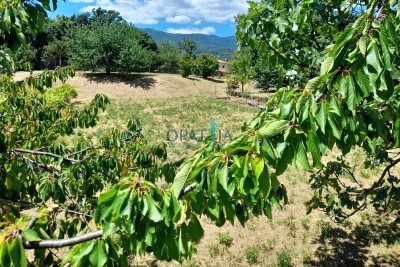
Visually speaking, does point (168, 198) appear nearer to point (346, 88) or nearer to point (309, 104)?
point (309, 104)

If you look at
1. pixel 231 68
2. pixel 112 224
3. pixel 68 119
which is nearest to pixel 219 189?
pixel 112 224

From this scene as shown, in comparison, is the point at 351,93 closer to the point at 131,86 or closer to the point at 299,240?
the point at 299,240

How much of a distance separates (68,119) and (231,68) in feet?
143

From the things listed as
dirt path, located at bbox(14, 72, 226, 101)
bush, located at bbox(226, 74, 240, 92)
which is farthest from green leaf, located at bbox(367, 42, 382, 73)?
bush, located at bbox(226, 74, 240, 92)

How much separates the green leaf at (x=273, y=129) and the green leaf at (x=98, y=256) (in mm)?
927

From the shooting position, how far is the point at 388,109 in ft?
7.39

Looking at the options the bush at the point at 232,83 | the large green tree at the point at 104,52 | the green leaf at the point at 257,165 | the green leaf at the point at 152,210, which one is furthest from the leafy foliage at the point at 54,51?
the green leaf at the point at 257,165

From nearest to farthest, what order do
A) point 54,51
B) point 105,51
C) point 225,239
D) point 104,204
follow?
point 104,204 < point 225,239 < point 105,51 < point 54,51

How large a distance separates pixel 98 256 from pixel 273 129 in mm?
1016

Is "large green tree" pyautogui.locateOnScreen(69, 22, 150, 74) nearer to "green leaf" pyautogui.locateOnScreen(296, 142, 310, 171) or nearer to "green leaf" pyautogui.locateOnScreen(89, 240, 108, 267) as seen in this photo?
"green leaf" pyautogui.locateOnScreen(89, 240, 108, 267)

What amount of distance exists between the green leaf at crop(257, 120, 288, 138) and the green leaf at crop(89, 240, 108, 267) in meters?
0.93

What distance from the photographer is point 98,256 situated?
1.45 metres

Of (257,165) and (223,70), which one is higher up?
(223,70)

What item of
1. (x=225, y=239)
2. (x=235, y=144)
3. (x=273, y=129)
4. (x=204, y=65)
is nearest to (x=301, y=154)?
(x=273, y=129)
